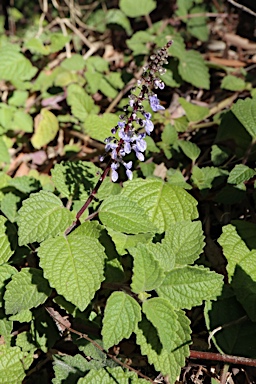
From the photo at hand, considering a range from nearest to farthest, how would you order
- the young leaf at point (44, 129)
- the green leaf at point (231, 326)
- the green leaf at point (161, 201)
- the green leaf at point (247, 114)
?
1. the green leaf at point (231, 326)
2. the green leaf at point (161, 201)
3. the green leaf at point (247, 114)
4. the young leaf at point (44, 129)

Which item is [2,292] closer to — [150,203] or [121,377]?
[121,377]

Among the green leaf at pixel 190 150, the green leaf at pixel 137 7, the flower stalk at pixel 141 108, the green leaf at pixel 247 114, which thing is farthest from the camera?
the green leaf at pixel 137 7

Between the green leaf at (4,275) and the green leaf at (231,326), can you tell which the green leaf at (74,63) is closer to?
the green leaf at (4,275)

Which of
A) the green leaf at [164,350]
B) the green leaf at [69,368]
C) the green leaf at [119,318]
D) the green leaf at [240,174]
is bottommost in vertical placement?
the green leaf at [69,368]

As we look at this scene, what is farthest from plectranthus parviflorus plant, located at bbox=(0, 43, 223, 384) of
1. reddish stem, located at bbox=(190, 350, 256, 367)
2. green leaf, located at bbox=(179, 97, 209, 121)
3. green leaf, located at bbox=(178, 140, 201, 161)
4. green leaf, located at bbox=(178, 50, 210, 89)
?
green leaf, located at bbox=(178, 50, 210, 89)

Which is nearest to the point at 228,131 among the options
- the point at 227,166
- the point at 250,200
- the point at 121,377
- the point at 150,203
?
the point at 227,166

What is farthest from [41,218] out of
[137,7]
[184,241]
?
[137,7]

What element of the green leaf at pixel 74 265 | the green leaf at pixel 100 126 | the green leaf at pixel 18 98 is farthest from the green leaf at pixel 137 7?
the green leaf at pixel 74 265
